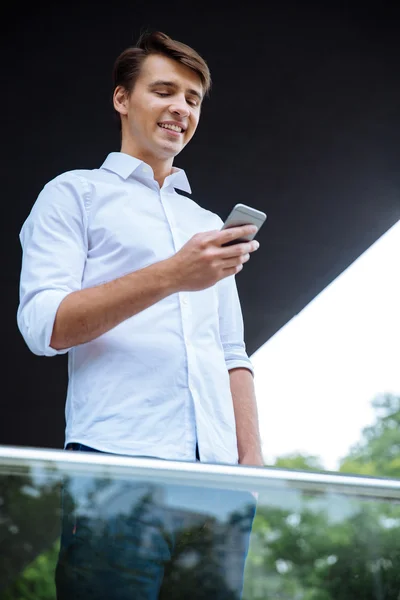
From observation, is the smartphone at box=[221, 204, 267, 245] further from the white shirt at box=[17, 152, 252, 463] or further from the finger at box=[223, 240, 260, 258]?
the white shirt at box=[17, 152, 252, 463]

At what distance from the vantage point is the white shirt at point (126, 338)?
1584 mm

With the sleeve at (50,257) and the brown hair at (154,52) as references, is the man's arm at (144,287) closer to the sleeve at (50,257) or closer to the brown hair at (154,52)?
the sleeve at (50,257)

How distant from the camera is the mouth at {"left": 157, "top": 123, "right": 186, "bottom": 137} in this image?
201 centimetres

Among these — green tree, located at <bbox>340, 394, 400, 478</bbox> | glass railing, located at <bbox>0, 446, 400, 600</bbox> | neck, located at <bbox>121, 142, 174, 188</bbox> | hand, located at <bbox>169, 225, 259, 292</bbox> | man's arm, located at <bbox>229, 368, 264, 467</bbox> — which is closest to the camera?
glass railing, located at <bbox>0, 446, 400, 600</bbox>

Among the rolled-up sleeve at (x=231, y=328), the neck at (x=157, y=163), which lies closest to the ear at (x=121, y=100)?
the neck at (x=157, y=163)

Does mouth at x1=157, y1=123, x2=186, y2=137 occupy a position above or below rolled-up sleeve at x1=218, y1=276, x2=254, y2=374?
above

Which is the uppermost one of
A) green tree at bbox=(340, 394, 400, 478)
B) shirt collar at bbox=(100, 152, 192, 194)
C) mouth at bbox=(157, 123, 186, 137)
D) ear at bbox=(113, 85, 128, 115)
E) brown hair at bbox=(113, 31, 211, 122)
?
brown hair at bbox=(113, 31, 211, 122)

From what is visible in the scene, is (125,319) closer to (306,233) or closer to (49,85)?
(49,85)

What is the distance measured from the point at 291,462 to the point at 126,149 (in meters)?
19.4

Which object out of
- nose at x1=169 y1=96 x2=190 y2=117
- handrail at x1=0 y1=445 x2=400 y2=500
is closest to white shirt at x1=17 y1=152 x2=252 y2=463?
handrail at x1=0 y1=445 x2=400 y2=500

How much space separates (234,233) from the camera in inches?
57.8

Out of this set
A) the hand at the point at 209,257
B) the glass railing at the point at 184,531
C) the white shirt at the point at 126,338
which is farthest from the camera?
the white shirt at the point at 126,338

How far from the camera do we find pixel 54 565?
4.44 ft

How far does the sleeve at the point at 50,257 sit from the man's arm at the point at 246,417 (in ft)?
1.48
